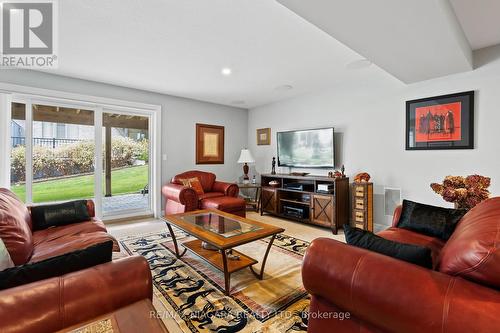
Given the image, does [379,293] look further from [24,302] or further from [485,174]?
[485,174]

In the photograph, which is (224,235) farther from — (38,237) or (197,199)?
(197,199)

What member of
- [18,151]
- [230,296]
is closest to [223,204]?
[230,296]

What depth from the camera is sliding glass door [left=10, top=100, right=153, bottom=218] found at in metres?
3.39

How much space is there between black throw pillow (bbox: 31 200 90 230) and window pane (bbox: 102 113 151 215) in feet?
5.57

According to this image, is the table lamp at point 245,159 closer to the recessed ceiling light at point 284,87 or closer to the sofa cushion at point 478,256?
the recessed ceiling light at point 284,87

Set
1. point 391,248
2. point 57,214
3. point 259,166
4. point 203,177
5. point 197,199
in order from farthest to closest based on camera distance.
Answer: point 259,166
point 203,177
point 197,199
point 57,214
point 391,248

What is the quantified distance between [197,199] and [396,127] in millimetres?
3212

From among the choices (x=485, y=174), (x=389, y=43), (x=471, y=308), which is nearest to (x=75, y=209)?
(x=471, y=308)

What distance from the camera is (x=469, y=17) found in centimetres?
216

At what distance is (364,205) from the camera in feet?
11.3

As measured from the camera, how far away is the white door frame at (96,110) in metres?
3.17

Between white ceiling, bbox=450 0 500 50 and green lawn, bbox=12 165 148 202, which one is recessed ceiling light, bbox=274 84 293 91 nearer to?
white ceiling, bbox=450 0 500 50

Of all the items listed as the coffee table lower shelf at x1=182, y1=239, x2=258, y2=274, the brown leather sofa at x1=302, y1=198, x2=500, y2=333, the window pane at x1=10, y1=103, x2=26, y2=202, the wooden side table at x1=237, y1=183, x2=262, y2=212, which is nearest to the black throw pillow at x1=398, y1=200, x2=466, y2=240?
the brown leather sofa at x1=302, y1=198, x2=500, y2=333

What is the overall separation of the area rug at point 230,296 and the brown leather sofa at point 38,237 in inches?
24.4
